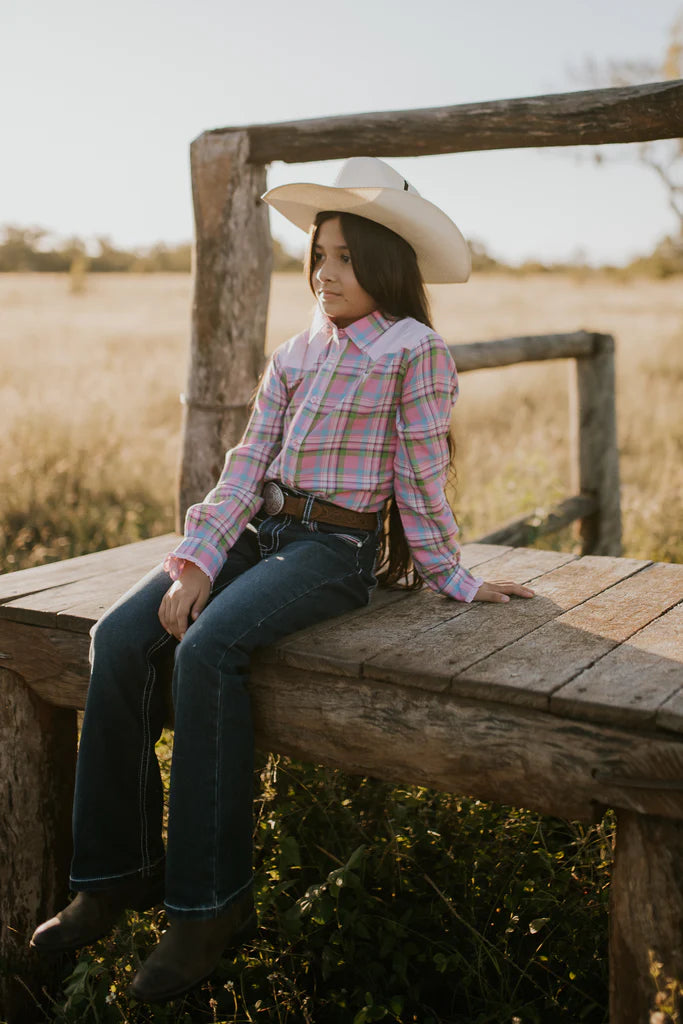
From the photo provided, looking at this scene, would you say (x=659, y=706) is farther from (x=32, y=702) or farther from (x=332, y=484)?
(x=32, y=702)

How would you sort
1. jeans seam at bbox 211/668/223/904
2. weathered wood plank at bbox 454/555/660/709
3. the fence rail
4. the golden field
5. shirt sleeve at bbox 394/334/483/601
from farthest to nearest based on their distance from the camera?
the golden field < the fence rail < shirt sleeve at bbox 394/334/483/601 < jeans seam at bbox 211/668/223/904 < weathered wood plank at bbox 454/555/660/709

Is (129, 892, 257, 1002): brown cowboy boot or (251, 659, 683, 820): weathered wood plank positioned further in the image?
(129, 892, 257, 1002): brown cowboy boot

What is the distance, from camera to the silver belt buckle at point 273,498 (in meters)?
2.53

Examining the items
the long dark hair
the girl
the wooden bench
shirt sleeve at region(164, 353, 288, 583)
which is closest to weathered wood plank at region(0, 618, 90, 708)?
the wooden bench

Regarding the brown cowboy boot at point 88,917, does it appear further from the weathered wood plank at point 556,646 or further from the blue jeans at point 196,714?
the weathered wood plank at point 556,646

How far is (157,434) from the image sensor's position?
26.1ft

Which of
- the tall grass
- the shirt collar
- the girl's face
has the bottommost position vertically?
the tall grass

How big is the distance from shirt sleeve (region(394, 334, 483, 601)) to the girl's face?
0.68 feet

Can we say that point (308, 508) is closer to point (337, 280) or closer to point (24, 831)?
point (337, 280)

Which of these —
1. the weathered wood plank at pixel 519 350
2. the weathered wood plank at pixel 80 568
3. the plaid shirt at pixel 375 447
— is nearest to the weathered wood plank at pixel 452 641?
the plaid shirt at pixel 375 447

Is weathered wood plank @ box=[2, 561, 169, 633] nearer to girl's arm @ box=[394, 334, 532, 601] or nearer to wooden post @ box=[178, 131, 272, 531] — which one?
wooden post @ box=[178, 131, 272, 531]

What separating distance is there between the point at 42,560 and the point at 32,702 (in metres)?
2.84

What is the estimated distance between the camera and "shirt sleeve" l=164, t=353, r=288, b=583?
2361mm

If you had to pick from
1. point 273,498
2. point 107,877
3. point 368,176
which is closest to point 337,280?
point 368,176
